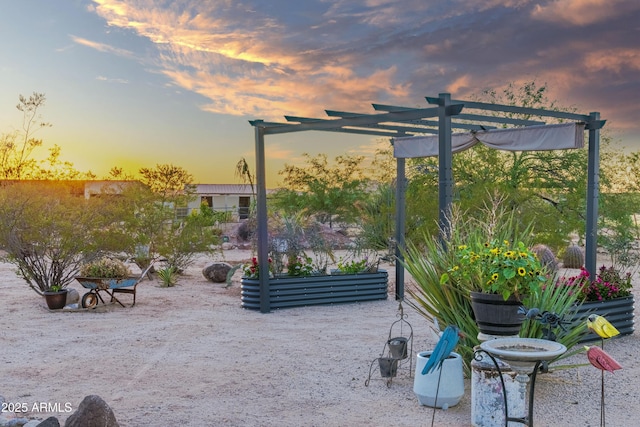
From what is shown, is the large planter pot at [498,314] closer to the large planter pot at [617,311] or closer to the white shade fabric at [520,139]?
the large planter pot at [617,311]

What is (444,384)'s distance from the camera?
4.95m

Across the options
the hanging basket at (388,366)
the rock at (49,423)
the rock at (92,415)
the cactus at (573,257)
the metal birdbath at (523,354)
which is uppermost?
the metal birdbath at (523,354)

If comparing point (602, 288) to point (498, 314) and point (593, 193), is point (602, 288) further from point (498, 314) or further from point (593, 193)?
point (498, 314)

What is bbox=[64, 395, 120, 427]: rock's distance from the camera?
400 cm

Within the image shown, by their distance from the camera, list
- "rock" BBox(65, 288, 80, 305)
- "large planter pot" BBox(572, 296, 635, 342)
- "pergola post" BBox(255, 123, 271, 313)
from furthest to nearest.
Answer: "rock" BBox(65, 288, 80, 305) < "pergola post" BBox(255, 123, 271, 313) < "large planter pot" BBox(572, 296, 635, 342)

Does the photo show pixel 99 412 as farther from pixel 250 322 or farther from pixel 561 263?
pixel 561 263

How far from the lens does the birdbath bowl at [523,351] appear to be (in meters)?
3.75

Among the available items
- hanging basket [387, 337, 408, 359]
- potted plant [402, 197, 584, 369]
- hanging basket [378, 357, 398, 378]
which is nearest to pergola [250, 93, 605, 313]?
potted plant [402, 197, 584, 369]

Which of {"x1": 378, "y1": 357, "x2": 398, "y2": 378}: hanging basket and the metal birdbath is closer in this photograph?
the metal birdbath

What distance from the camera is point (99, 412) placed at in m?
4.06

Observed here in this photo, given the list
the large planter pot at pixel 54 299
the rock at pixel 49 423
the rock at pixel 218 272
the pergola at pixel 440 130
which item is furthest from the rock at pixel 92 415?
the rock at pixel 218 272

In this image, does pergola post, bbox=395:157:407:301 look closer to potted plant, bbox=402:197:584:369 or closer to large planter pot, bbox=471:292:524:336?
potted plant, bbox=402:197:584:369

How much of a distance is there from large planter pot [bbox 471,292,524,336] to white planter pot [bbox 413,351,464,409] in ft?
1.32

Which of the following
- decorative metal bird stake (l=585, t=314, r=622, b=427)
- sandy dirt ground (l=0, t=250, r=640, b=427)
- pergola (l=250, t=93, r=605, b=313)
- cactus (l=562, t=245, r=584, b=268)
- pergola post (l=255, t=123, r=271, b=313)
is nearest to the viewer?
decorative metal bird stake (l=585, t=314, r=622, b=427)
